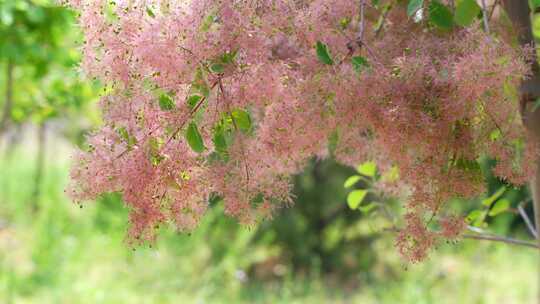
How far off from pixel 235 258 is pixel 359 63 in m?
4.25

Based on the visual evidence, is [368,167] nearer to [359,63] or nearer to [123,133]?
[359,63]

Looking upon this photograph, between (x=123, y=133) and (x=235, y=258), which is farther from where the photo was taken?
(x=235, y=258)

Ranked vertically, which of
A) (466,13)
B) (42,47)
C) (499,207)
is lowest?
(499,207)

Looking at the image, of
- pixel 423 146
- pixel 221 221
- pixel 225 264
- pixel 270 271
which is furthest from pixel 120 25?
pixel 270 271

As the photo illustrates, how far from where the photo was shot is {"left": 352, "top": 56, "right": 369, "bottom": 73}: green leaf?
3.42 ft

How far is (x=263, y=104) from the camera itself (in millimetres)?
1066

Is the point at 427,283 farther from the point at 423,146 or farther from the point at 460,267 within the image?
the point at 423,146

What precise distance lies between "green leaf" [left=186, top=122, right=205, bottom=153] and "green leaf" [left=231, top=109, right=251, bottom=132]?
0.08 meters

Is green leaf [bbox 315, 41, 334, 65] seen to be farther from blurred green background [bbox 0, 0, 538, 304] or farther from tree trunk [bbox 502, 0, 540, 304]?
blurred green background [bbox 0, 0, 538, 304]

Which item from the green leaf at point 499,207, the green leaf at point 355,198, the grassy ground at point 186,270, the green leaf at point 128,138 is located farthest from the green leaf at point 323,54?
the grassy ground at point 186,270

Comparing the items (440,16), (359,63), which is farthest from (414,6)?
(359,63)

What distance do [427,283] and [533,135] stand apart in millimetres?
3788

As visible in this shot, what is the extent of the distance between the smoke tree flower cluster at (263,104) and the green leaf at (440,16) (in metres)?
0.03

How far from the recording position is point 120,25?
1.04 metres
